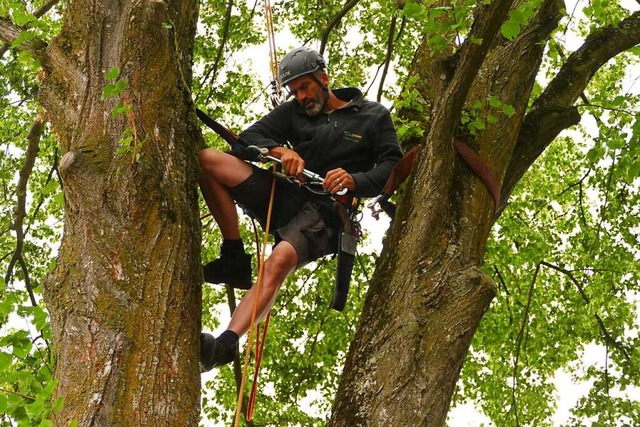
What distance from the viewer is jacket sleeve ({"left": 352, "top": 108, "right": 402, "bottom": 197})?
4.00 m

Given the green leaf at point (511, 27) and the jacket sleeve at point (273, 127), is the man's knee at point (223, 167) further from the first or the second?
the green leaf at point (511, 27)

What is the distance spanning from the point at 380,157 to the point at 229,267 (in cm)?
91

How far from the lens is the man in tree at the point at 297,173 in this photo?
3781 mm

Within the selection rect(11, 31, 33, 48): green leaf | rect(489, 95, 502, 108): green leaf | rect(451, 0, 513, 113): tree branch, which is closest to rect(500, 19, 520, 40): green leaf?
rect(451, 0, 513, 113): tree branch

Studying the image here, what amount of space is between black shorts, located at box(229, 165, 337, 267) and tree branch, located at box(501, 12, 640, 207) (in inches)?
38.5

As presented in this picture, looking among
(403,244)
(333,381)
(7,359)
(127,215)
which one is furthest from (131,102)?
(333,381)

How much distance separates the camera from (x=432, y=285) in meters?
3.48

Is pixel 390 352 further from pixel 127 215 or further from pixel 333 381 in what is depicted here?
pixel 333 381

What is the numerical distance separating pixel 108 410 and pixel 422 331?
1.30 m

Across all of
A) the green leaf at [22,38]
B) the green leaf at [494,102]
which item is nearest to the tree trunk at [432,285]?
the green leaf at [494,102]

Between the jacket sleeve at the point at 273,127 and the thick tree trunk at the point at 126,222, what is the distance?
681mm

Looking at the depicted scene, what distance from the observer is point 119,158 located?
9.97 ft

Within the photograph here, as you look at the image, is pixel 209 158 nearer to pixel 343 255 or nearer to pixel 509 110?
pixel 343 255

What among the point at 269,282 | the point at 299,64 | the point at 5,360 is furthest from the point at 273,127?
the point at 5,360
